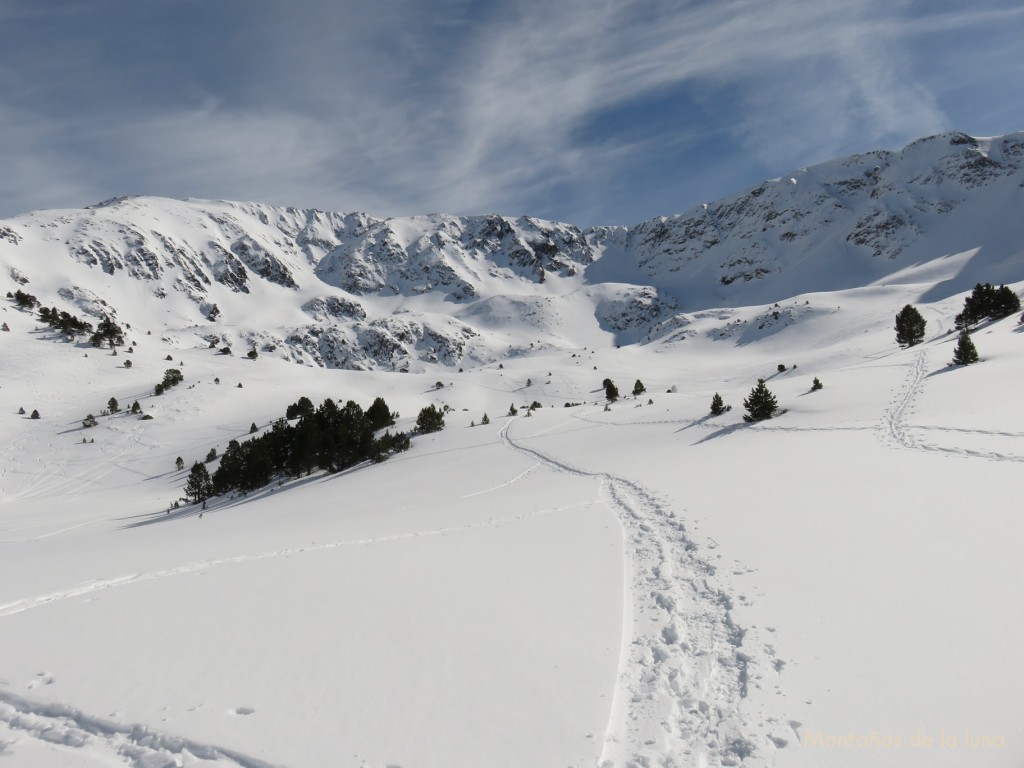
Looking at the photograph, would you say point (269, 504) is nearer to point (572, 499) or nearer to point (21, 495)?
point (572, 499)

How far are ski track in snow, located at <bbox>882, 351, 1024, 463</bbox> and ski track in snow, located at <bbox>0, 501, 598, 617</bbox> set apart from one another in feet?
32.4

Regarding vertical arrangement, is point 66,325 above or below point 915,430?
above

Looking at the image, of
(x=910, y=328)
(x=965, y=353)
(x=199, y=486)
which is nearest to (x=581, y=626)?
(x=965, y=353)

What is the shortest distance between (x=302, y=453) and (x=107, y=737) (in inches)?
1275

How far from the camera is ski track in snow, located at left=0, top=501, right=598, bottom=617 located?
10602 mm

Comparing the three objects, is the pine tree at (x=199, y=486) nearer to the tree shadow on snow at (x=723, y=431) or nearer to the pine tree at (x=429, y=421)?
the pine tree at (x=429, y=421)

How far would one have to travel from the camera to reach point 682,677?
645 centimetres

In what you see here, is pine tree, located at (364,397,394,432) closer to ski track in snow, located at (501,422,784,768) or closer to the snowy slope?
the snowy slope

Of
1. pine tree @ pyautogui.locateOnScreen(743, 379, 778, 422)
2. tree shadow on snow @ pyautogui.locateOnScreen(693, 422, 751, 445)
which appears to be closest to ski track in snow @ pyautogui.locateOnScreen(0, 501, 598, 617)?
tree shadow on snow @ pyautogui.locateOnScreen(693, 422, 751, 445)

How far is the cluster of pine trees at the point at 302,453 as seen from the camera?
120 feet

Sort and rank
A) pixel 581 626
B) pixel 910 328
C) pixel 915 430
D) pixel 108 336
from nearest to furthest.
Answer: pixel 581 626, pixel 915 430, pixel 910 328, pixel 108 336

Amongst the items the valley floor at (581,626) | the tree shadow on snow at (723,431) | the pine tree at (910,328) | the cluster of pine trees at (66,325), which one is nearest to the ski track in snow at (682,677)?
the valley floor at (581,626)

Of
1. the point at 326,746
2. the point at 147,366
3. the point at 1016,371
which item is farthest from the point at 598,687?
the point at 147,366

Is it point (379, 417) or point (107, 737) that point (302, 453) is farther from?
point (107, 737)
